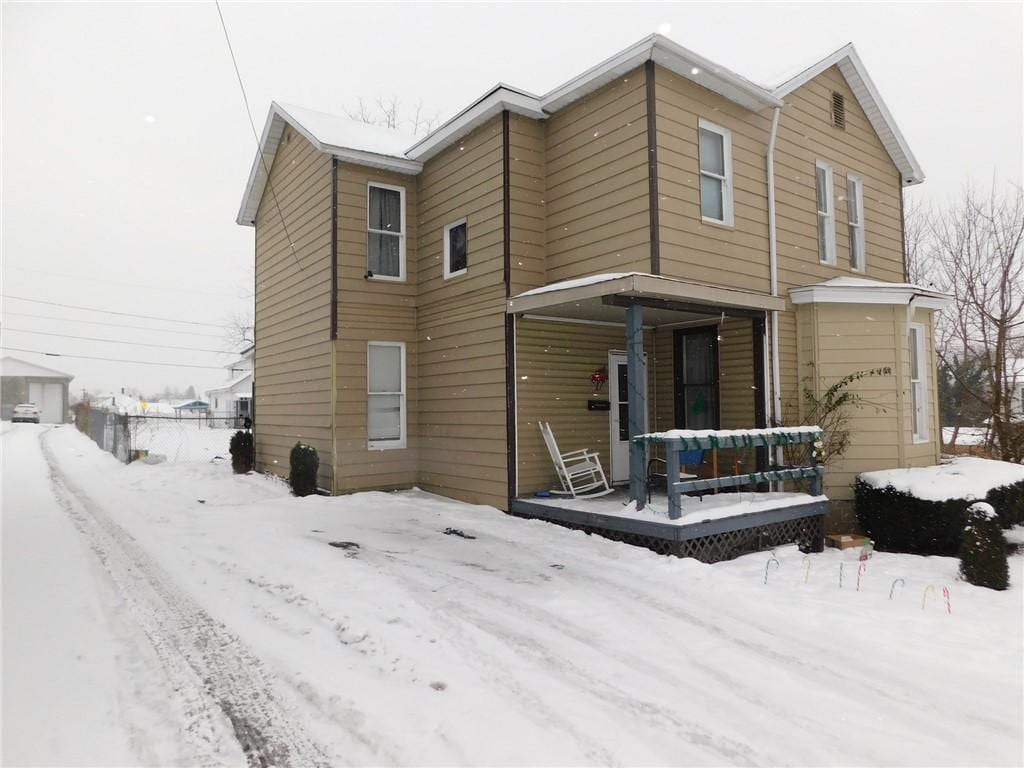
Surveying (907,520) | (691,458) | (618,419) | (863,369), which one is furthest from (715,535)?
(863,369)

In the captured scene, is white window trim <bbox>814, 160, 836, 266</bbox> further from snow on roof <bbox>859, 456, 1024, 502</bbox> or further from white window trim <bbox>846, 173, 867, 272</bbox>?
snow on roof <bbox>859, 456, 1024, 502</bbox>

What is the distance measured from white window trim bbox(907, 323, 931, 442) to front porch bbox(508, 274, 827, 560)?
111 inches

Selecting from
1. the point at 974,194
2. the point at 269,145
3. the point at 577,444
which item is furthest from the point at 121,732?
the point at 974,194

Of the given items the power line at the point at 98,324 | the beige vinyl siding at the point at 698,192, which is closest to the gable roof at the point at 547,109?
the beige vinyl siding at the point at 698,192

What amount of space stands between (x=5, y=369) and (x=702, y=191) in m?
57.5

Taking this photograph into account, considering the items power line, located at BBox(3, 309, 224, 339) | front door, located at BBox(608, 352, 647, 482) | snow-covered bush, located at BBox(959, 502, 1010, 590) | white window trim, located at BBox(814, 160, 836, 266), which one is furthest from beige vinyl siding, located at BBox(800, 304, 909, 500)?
power line, located at BBox(3, 309, 224, 339)

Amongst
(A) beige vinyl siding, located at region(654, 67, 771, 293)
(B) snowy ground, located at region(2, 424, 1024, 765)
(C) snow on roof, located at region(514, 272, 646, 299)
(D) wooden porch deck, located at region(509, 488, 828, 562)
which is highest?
(A) beige vinyl siding, located at region(654, 67, 771, 293)

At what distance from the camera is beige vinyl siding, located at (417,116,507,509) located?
923 centimetres

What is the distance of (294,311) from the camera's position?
12195 mm

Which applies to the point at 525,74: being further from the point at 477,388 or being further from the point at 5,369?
the point at 477,388

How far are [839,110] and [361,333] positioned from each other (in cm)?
950

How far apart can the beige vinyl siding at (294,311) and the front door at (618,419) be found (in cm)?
479

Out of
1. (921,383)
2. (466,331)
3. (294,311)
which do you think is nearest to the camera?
(466,331)

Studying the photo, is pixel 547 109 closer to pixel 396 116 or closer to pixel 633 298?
pixel 633 298
